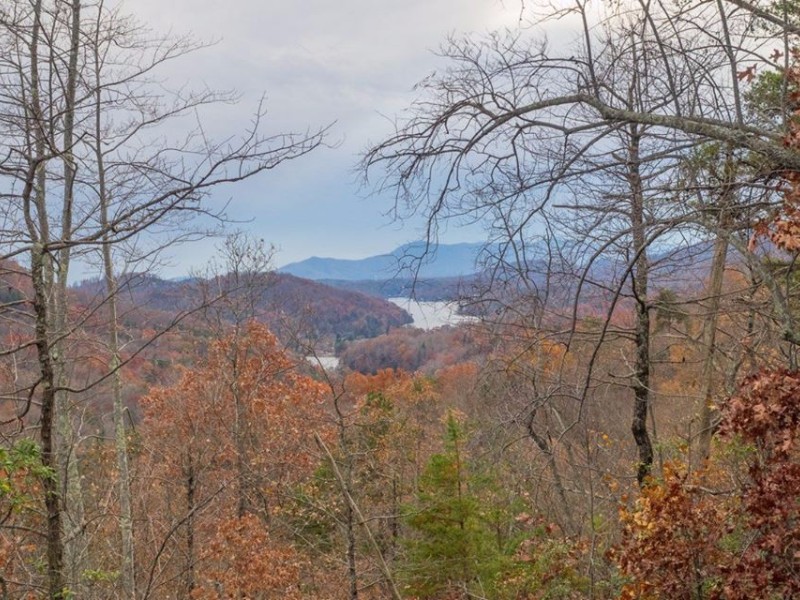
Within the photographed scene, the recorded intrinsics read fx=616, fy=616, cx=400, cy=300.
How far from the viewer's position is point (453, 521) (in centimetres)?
1224

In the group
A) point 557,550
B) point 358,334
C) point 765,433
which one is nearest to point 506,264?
point 765,433

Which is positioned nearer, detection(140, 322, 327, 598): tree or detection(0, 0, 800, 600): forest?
detection(0, 0, 800, 600): forest

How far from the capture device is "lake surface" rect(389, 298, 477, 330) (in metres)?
4.27

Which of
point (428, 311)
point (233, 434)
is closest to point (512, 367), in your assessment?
point (428, 311)

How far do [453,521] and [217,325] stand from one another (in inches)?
279

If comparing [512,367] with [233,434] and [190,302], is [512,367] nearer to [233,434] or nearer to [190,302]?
[190,302]

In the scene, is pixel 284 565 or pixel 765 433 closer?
pixel 765 433

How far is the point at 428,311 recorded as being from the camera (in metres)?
4.41

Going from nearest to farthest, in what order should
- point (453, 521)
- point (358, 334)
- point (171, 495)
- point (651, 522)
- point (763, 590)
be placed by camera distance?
point (763, 590) → point (651, 522) → point (453, 521) → point (171, 495) → point (358, 334)

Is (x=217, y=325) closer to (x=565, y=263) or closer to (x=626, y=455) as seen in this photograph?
(x=626, y=455)

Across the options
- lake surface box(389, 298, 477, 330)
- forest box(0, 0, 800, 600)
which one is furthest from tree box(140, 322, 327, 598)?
lake surface box(389, 298, 477, 330)

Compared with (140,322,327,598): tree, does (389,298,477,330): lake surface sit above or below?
above

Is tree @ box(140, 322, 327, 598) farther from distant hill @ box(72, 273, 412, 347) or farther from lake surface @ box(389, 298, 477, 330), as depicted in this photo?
lake surface @ box(389, 298, 477, 330)

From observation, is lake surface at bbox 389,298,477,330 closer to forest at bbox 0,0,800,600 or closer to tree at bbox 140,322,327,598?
forest at bbox 0,0,800,600
